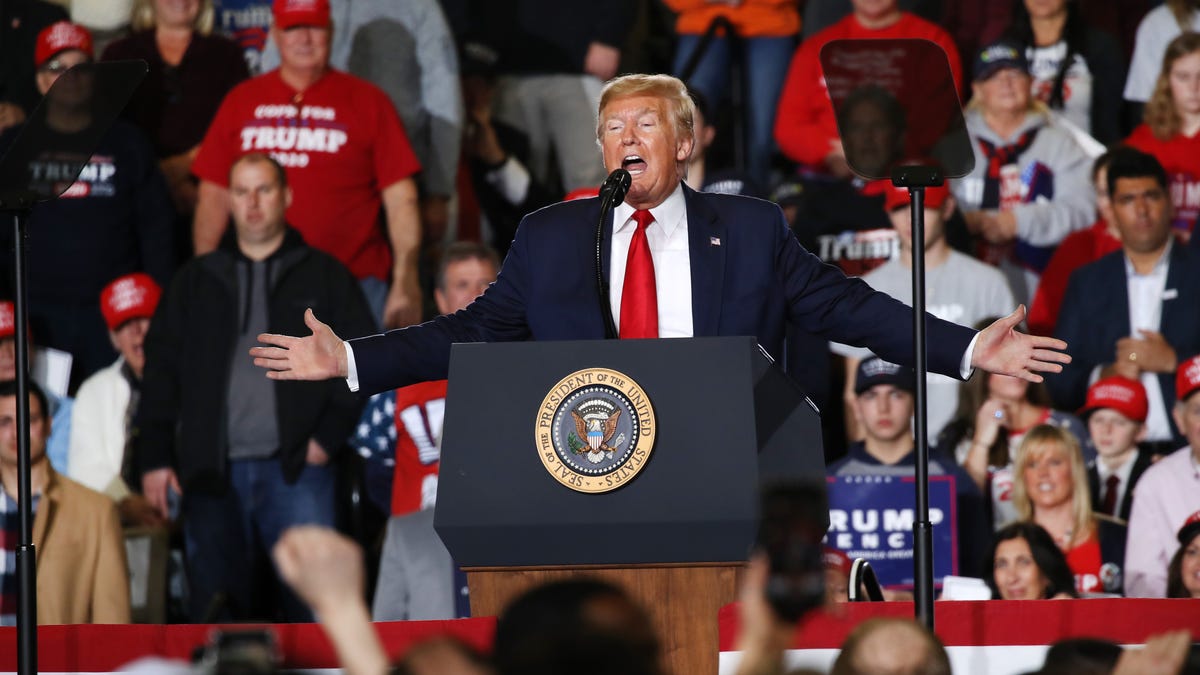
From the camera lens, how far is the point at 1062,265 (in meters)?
7.77

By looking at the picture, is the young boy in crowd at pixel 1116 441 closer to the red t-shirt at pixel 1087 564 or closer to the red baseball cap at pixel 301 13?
the red t-shirt at pixel 1087 564

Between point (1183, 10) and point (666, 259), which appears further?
point (1183, 10)

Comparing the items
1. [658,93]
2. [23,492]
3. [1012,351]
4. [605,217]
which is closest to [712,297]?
[605,217]

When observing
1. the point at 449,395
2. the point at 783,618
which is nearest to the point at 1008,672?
the point at 449,395

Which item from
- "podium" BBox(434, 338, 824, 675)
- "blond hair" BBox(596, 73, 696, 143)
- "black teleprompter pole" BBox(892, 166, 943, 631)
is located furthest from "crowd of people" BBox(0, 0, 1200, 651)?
"podium" BBox(434, 338, 824, 675)

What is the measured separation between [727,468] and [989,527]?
11.9 feet

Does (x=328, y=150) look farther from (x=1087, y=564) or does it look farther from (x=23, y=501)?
(x=23, y=501)

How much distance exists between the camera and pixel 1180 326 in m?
7.21

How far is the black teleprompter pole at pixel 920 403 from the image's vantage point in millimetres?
3656

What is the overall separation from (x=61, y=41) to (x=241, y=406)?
2.09 meters

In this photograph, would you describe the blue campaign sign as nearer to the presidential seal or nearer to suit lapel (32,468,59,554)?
suit lapel (32,468,59,554)

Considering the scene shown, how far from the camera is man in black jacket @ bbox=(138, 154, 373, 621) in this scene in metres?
6.75

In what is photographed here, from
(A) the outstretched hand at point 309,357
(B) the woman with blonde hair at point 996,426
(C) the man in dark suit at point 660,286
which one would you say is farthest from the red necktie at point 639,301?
(B) the woman with blonde hair at point 996,426

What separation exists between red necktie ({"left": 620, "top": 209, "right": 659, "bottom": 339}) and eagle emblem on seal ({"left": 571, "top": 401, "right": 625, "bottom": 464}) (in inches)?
22.2
